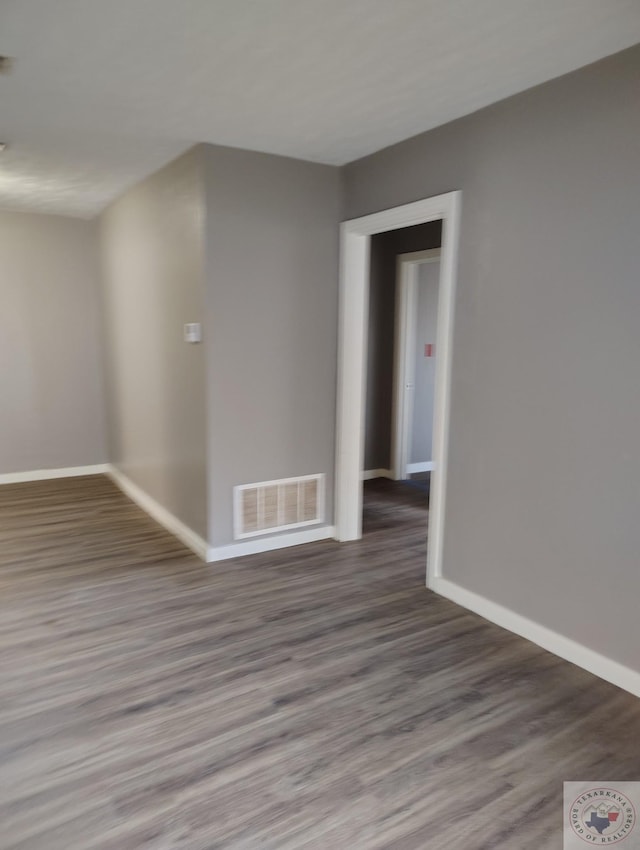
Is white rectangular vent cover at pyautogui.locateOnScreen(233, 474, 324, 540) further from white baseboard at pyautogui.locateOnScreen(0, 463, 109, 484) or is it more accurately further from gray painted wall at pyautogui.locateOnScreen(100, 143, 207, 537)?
white baseboard at pyautogui.locateOnScreen(0, 463, 109, 484)

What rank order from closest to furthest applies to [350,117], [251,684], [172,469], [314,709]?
1. [314,709]
2. [251,684]
3. [350,117]
4. [172,469]

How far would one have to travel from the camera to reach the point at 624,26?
208 cm

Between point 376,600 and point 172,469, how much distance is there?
1.81m

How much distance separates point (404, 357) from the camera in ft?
18.6

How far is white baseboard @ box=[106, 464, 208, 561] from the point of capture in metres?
3.89

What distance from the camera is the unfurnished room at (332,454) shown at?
6.43ft

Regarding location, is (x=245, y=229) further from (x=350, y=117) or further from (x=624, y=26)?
(x=624, y=26)

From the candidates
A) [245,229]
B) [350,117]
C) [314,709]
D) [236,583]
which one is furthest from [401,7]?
[236,583]

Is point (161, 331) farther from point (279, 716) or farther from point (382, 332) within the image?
point (279, 716)

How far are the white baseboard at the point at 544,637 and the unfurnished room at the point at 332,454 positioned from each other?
0.05 feet

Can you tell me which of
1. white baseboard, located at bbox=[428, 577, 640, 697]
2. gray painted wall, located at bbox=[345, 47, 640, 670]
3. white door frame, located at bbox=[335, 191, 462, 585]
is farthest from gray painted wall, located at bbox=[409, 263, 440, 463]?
white baseboard, located at bbox=[428, 577, 640, 697]

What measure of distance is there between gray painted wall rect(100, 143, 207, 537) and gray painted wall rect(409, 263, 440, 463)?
2.59m

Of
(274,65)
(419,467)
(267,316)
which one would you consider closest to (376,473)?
(419,467)

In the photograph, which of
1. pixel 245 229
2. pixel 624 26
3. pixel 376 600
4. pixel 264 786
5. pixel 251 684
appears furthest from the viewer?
pixel 245 229
